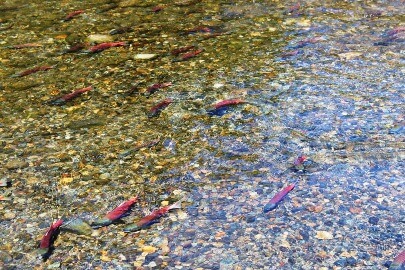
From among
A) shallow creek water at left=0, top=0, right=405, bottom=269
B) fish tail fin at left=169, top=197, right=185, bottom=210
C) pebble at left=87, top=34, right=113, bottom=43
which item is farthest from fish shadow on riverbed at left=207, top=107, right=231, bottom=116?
pebble at left=87, top=34, right=113, bottom=43

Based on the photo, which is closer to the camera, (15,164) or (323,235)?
(323,235)

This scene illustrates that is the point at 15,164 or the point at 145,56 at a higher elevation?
the point at 15,164

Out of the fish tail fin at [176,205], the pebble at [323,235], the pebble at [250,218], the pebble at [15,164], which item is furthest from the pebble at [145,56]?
the pebble at [323,235]

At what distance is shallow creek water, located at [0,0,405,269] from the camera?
3.63 metres

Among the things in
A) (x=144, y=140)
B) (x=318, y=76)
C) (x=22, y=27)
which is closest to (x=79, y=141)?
(x=144, y=140)

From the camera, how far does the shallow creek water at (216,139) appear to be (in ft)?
11.9

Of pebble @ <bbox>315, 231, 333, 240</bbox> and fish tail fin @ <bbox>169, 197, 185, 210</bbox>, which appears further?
fish tail fin @ <bbox>169, 197, 185, 210</bbox>

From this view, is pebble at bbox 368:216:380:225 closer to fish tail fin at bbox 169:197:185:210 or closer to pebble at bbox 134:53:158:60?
fish tail fin at bbox 169:197:185:210

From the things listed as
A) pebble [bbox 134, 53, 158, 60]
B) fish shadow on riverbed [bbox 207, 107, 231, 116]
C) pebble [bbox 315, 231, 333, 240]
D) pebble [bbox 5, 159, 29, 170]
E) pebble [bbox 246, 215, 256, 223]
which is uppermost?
pebble [bbox 315, 231, 333, 240]

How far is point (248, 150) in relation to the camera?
183 inches

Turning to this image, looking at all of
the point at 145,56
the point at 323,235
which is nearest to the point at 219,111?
the point at 145,56

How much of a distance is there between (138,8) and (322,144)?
4.79m

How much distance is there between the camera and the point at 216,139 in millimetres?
4848

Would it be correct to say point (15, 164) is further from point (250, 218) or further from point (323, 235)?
point (323, 235)
